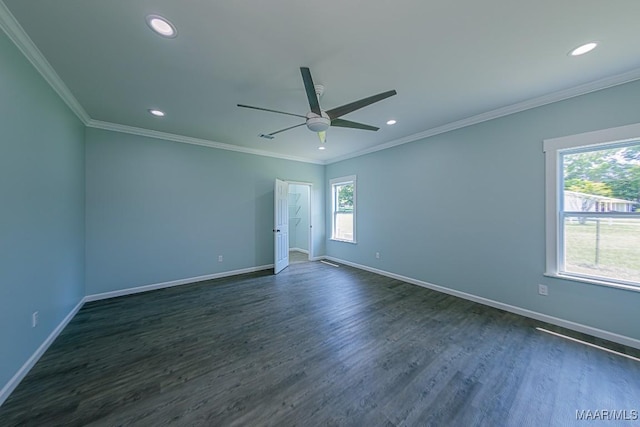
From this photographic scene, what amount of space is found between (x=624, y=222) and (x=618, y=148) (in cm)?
81

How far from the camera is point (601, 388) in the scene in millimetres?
1815

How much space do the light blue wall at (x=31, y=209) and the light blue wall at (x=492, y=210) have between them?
16.1 ft

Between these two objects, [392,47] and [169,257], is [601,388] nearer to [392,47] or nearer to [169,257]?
[392,47]

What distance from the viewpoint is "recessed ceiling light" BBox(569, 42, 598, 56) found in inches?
77.1

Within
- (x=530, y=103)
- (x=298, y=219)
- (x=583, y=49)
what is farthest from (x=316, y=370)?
(x=298, y=219)

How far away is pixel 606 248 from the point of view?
2.56 meters

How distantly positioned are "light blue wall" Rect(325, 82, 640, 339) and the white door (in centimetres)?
219

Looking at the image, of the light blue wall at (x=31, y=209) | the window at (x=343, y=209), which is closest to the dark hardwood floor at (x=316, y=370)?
the light blue wall at (x=31, y=209)

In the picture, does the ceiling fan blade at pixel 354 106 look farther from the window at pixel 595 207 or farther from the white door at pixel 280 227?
the white door at pixel 280 227

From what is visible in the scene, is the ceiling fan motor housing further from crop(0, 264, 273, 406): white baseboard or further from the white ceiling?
crop(0, 264, 273, 406): white baseboard

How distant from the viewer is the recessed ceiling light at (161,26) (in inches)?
66.1
